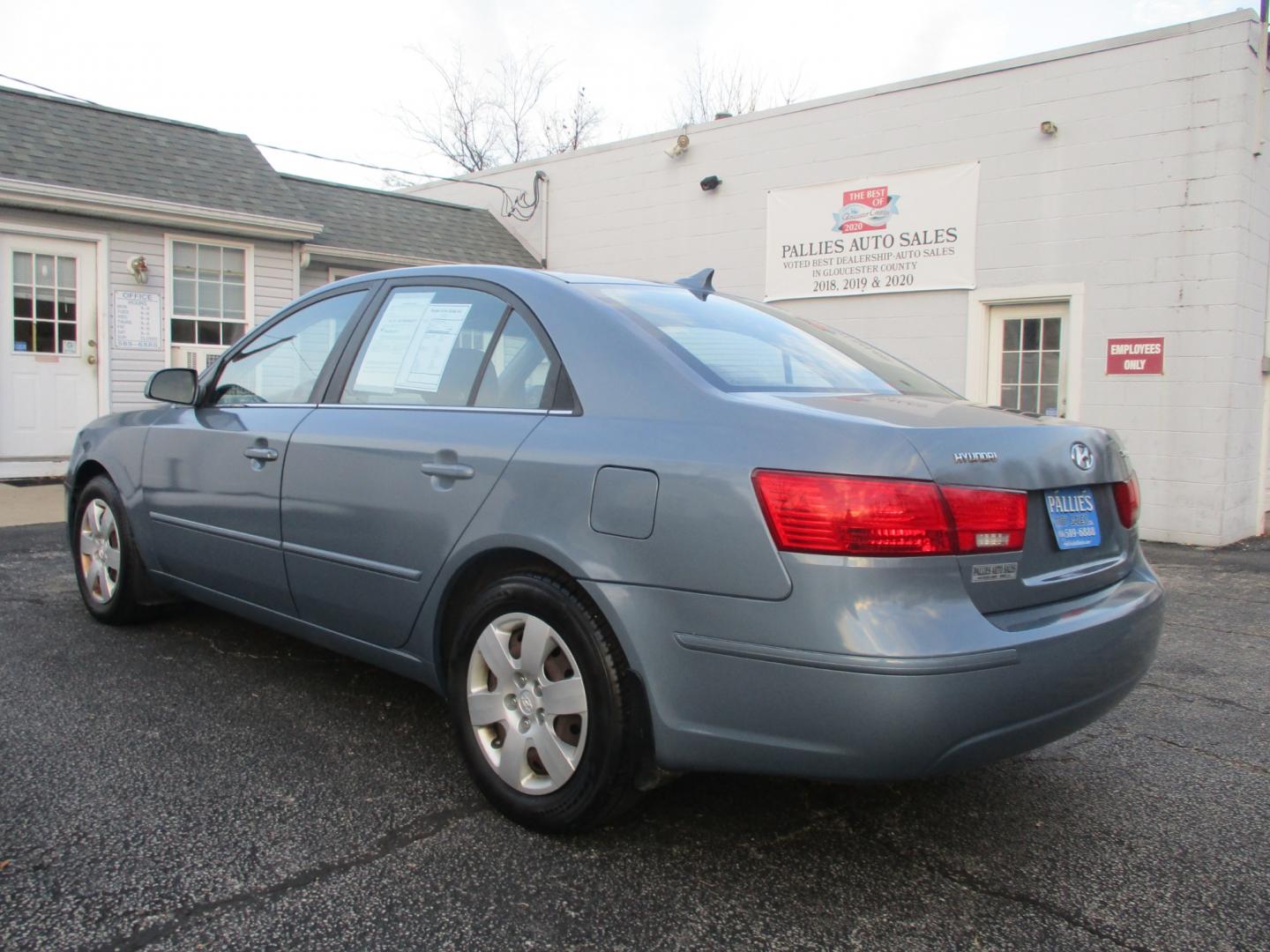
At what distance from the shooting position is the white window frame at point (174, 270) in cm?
1068

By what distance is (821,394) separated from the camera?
265cm

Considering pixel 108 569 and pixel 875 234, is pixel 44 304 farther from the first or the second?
pixel 875 234

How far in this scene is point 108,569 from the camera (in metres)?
4.43

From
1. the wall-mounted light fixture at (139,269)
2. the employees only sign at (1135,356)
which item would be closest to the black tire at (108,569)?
the wall-mounted light fixture at (139,269)

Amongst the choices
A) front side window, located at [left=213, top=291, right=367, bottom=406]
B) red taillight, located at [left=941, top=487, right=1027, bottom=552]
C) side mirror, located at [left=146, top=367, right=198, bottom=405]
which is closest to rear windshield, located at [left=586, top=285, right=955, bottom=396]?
red taillight, located at [left=941, top=487, right=1027, bottom=552]

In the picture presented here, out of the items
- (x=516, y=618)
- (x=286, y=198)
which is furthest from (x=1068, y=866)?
(x=286, y=198)

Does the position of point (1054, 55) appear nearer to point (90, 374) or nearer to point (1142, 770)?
point (1142, 770)

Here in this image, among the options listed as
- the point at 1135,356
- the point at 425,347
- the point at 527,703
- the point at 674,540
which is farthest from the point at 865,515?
the point at 1135,356

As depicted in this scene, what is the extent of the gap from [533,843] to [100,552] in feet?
9.73

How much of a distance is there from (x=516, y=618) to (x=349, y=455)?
897 mm

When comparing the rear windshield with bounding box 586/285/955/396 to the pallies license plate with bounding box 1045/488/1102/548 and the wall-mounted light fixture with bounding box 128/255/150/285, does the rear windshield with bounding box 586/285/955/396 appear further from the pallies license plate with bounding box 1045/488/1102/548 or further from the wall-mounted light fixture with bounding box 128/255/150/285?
the wall-mounted light fixture with bounding box 128/255/150/285

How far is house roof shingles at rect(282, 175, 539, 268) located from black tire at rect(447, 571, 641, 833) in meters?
10.7

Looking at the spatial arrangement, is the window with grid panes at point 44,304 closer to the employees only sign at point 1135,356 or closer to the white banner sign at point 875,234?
the white banner sign at point 875,234

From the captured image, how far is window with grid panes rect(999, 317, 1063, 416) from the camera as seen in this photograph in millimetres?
9477
